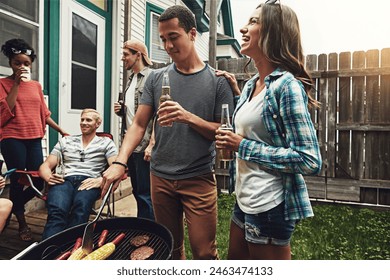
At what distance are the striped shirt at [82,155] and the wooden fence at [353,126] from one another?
1935mm

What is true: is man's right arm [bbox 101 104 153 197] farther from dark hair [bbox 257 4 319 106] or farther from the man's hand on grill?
dark hair [bbox 257 4 319 106]

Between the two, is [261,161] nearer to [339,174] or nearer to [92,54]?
[339,174]

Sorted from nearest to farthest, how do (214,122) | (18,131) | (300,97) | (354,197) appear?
(300,97) < (214,122) < (18,131) < (354,197)

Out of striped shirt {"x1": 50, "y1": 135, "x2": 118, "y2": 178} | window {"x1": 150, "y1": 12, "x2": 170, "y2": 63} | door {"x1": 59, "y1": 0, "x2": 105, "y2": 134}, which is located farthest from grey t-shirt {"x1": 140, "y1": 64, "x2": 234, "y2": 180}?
window {"x1": 150, "y1": 12, "x2": 170, "y2": 63}

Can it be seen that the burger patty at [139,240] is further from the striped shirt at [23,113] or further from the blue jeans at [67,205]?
the striped shirt at [23,113]

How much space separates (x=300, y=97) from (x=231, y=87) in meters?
0.41

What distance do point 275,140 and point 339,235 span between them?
151 cm

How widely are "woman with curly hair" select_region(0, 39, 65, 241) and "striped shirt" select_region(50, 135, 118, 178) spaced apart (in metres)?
0.16

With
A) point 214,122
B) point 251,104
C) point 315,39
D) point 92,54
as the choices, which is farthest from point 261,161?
point 92,54

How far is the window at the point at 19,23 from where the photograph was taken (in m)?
1.78

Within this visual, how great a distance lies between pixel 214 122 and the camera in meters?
1.07

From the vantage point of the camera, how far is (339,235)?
1.89m

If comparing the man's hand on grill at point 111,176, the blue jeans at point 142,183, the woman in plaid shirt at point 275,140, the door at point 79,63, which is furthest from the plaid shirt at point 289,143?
the door at point 79,63
